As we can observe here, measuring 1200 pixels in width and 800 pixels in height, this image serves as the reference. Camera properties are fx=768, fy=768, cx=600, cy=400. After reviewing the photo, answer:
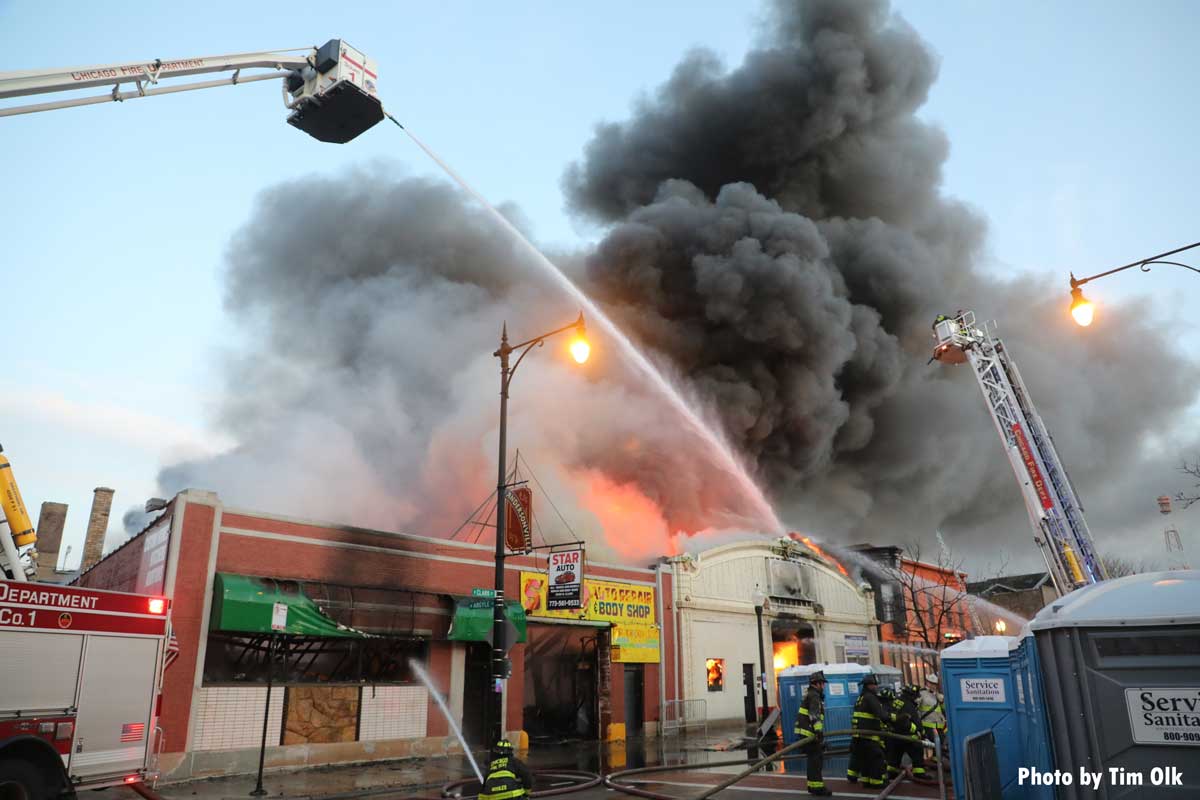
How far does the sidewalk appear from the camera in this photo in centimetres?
1216

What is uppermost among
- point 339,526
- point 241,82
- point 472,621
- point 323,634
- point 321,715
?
point 241,82

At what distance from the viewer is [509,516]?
56.9ft

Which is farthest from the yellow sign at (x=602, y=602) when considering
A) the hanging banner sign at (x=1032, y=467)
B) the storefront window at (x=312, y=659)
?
the hanging banner sign at (x=1032, y=467)

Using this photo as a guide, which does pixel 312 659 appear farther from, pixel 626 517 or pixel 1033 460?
pixel 1033 460

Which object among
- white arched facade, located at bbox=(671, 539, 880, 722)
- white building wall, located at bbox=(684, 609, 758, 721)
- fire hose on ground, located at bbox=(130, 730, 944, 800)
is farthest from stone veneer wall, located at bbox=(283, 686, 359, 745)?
white building wall, located at bbox=(684, 609, 758, 721)

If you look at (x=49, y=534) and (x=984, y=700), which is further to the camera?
(x=49, y=534)

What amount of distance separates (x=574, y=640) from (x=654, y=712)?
3.13 meters

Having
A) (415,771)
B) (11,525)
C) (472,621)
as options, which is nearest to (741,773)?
(415,771)

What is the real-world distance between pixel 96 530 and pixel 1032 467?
3846 cm

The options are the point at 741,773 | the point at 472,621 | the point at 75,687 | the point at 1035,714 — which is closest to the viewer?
the point at 1035,714

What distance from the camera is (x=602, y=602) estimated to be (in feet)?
71.9

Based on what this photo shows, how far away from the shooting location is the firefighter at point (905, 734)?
37.9 feet

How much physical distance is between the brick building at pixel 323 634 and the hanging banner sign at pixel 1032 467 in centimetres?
1210

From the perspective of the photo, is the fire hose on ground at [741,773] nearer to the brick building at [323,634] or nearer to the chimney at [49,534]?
the brick building at [323,634]
